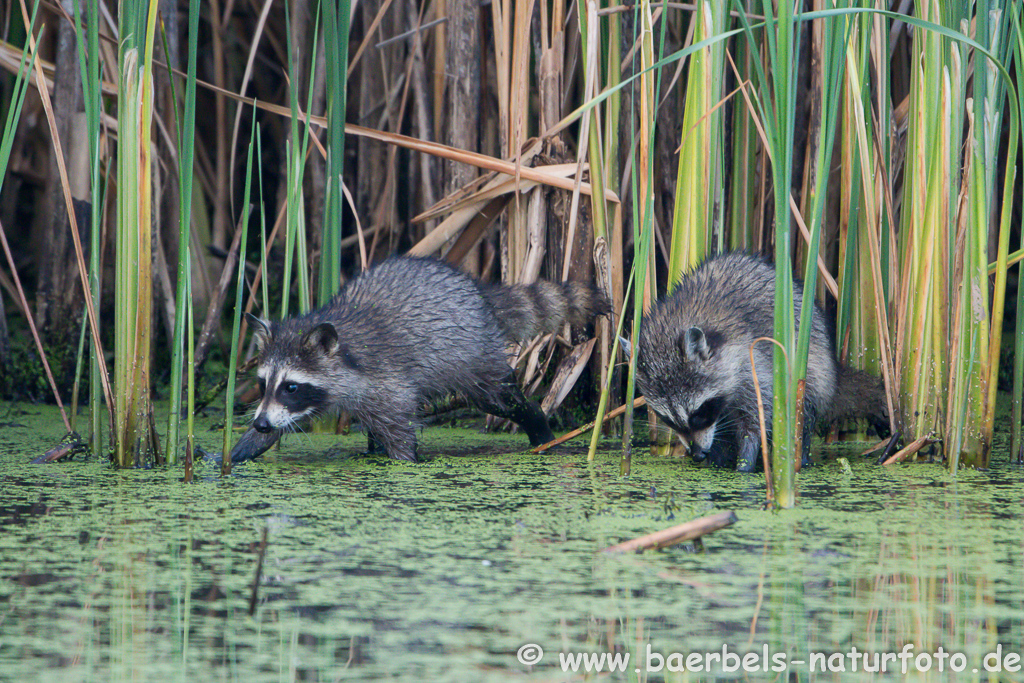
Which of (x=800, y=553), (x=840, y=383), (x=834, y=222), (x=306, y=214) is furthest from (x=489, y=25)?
(x=800, y=553)

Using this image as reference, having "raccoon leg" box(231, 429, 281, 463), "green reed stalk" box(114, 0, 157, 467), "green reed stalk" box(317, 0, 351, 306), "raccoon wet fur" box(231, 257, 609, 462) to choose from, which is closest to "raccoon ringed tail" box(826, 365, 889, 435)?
"raccoon wet fur" box(231, 257, 609, 462)

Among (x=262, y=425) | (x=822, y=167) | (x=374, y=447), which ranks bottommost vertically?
(x=374, y=447)

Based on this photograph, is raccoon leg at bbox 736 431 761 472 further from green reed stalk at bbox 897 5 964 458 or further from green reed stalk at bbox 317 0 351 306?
green reed stalk at bbox 317 0 351 306

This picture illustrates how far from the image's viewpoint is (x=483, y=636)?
2312 millimetres

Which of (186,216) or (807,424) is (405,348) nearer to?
(186,216)

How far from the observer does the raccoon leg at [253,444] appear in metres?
4.84

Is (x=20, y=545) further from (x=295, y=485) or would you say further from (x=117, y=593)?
(x=295, y=485)

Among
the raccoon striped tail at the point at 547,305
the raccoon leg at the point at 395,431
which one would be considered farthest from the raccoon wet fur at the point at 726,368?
the raccoon leg at the point at 395,431

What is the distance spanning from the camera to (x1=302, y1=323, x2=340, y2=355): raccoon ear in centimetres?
474

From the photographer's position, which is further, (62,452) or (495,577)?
(62,452)

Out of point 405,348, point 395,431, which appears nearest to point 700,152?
point 405,348

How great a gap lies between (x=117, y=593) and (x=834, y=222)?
406 centimetres

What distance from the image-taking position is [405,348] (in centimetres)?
504

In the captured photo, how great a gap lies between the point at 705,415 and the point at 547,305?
0.91 metres
